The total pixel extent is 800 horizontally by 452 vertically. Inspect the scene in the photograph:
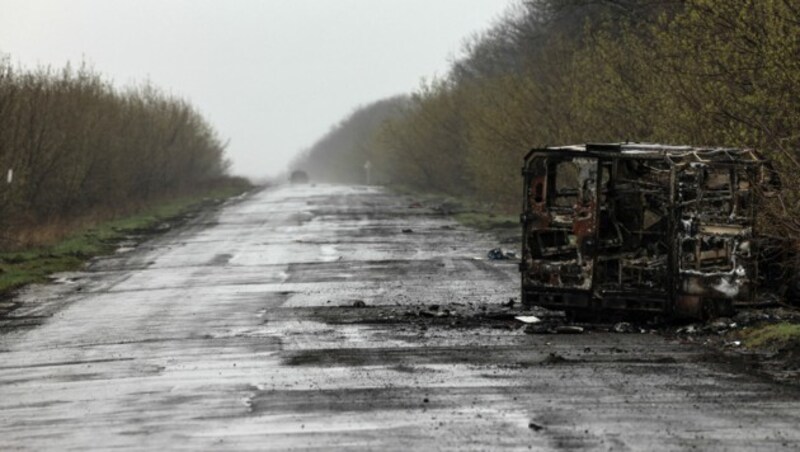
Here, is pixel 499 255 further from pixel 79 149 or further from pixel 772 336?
pixel 79 149

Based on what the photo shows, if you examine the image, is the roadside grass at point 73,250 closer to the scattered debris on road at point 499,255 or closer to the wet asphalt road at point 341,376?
the wet asphalt road at point 341,376

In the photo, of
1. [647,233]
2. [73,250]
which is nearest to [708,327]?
[647,233]

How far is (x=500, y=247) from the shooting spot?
97.2 feet

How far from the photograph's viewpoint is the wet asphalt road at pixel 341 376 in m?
9.25

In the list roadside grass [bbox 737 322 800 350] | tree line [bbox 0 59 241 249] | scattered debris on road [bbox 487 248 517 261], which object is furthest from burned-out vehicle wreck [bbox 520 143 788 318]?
tree line [bbox 0 59 241 249]

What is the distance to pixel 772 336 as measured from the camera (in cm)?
1421

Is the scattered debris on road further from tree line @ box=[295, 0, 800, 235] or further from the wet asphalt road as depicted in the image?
tree line @ box=[295, 0, 800, 235]

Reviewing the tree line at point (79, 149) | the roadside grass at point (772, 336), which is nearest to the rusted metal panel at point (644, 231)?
the roadside grass at point (772, 336)

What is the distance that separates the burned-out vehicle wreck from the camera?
616 inches

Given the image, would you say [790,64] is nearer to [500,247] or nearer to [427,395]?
[427,395]

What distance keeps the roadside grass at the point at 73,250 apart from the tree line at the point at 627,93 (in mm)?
11338

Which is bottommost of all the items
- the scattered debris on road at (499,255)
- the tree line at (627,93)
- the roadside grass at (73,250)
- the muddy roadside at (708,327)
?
the roadside grass at (73,250)

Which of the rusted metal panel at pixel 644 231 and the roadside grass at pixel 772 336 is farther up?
the rusted metal panel at pixel 644 231

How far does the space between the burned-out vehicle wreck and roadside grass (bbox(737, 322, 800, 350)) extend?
806 mm
